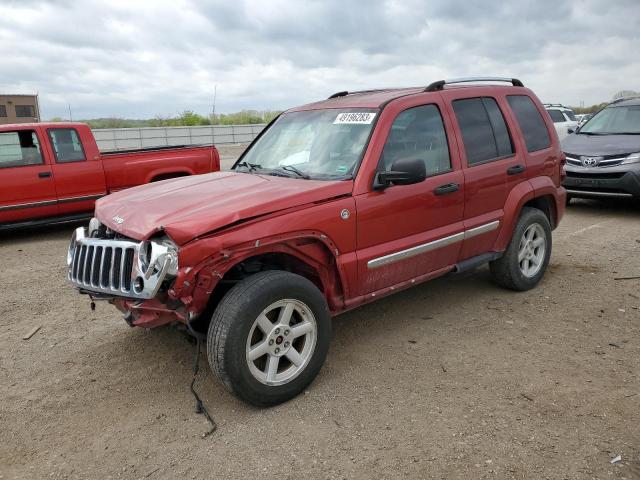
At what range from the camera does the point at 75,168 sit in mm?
8555

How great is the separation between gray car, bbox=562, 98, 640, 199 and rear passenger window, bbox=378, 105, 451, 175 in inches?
217

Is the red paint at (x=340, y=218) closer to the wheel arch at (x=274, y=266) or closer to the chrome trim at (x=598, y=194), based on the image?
the wheel arch at (x=274, y=266)

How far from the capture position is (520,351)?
13.2 ft

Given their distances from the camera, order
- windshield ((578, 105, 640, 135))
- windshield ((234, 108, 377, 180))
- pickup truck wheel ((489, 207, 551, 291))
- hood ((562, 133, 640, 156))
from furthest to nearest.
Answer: windshield ((578, 105, 640, 135)), hood ((562, 133, 640, 156)), pickup truck wheel ((489, 207, 551, 291)), windshield ((234, 108, 377, 180))

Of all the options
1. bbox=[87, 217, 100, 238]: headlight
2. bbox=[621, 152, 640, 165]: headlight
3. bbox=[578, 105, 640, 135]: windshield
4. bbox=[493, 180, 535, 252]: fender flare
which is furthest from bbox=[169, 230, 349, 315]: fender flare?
bbox=[578, 105, 640, 135]: windshield

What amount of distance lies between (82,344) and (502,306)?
362cm

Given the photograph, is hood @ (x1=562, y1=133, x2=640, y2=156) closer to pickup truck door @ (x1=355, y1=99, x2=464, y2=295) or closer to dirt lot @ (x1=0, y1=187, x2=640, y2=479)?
dirt lot @ (x1=0, y1=187, x2=640, y2=479)

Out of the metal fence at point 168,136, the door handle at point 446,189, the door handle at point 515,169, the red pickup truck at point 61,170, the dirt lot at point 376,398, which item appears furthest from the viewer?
the metal fence at point 168,136

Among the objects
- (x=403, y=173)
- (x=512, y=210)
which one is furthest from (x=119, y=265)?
(x=512, y=210)

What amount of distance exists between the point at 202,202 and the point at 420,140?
1780mm

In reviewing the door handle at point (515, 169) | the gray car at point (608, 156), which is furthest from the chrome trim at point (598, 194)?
the door handle at point (515, 169)

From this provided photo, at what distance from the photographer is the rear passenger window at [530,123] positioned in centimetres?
508

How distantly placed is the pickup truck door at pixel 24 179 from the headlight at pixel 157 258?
6.05m

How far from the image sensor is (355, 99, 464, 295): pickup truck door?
381cm
